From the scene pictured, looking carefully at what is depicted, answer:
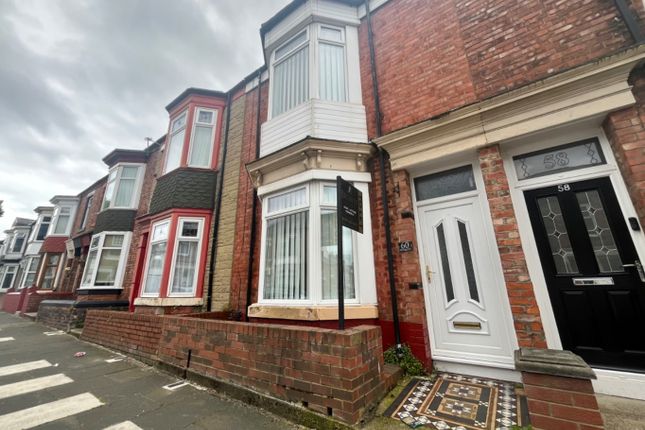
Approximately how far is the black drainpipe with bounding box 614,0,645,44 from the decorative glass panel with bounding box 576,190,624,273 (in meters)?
1.93

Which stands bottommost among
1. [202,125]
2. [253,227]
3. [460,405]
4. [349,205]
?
[460,405]

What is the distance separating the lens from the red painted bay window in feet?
22.9

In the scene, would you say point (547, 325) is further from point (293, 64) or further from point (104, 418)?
point (293, 64)

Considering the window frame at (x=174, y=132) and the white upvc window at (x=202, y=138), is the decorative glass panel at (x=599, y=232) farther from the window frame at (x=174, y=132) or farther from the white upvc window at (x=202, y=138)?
the window frame at (x=174, y=132)

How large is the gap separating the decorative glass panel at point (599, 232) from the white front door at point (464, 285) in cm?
101

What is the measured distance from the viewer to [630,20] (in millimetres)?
3203

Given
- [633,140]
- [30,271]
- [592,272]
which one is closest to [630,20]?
[633,140]

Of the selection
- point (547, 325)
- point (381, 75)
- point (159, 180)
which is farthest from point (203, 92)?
point (547, 325)

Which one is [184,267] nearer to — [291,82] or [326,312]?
[326,312]

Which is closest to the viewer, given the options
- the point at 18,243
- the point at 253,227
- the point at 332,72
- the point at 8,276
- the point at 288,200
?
the point at 288,200

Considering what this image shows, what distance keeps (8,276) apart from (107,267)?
23.3m

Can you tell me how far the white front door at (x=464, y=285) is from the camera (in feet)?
11.5

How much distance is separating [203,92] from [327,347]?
29.8 ft

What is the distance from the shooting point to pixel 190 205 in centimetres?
763
